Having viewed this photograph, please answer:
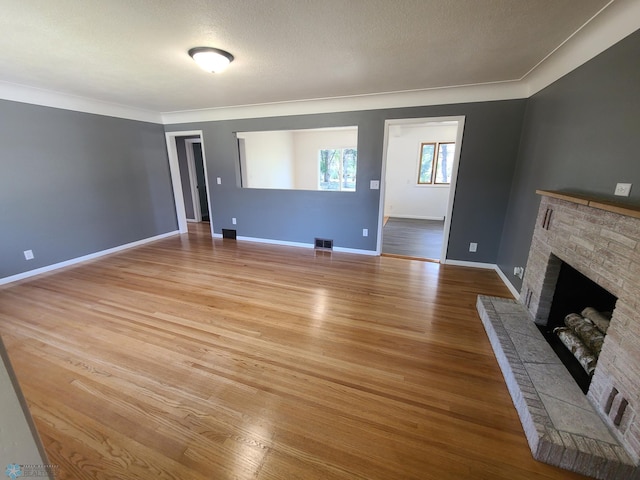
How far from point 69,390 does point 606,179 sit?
3.82m

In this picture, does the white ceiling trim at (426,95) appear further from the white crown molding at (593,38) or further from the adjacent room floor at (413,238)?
the adjacent room floor at (413,238)

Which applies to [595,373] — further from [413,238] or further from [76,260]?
[76,260]

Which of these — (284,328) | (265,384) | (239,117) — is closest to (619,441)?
(265,384)

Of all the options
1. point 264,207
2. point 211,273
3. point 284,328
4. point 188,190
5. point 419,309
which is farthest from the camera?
point 188,190

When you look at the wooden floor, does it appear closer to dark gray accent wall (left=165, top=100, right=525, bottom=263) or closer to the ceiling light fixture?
dark gray accent wall (left=165, top=100, right=525, bottom=263)

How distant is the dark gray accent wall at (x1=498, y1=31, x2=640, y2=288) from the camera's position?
1579 mm

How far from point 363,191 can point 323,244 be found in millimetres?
1162

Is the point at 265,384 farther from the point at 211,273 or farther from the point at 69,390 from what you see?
the point at 211,273

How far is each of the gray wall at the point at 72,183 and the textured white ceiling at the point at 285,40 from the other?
2.05 ft

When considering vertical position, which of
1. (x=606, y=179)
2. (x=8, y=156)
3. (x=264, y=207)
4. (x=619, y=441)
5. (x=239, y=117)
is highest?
(x=239, y=117)

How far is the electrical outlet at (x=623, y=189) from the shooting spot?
153cm

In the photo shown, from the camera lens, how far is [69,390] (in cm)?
167

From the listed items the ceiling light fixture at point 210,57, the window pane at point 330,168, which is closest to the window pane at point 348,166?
the window pane at point 330,168

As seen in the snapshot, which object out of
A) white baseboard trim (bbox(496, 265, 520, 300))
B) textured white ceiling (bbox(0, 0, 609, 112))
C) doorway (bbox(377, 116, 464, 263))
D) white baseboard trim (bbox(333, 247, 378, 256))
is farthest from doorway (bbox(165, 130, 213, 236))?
white baseboard trim (bbox(496, 265, 520, 300))
